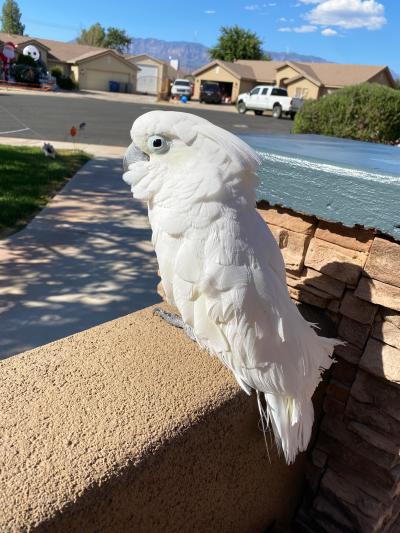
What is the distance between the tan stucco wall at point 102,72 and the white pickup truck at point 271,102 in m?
20.9

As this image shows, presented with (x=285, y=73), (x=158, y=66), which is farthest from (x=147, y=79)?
(x=285, y=73)

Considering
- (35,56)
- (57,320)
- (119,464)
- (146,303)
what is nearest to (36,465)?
(119,464)

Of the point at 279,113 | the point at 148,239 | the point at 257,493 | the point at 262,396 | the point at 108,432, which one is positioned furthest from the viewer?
the point at 279,113

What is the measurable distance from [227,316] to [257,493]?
911 millimetres

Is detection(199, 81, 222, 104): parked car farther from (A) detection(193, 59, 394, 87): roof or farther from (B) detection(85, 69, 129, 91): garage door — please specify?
(B) detection(85, 69, 129, 91): garage door

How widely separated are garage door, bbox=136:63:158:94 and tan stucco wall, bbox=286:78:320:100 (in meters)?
20.7

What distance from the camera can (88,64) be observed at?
44.1 m

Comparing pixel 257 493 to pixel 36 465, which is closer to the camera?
pixel 36 465

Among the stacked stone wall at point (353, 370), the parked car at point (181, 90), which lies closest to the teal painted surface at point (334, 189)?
the stacked stone wall at point (353, 370)

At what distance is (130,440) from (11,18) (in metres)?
84.1

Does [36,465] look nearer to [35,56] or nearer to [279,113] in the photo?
[279,113]

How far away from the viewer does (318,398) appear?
6.68 feet

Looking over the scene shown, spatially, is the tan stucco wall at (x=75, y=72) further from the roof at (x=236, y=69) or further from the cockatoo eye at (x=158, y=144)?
the cockatoo eye at (x=158, y=144)

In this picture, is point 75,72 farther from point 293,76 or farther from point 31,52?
point 293,76
